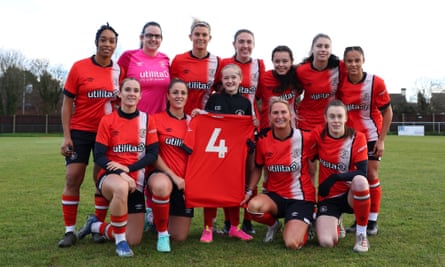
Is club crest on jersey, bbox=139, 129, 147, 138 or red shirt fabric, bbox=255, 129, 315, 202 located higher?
club crest on jersey, bbox=139, 129, 147, 138

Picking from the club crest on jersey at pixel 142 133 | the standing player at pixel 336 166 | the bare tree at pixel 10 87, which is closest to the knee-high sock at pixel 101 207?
the club crest on jersey at pixel 142 133

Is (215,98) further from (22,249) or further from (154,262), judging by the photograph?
(22,249)

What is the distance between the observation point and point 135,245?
4242 mm

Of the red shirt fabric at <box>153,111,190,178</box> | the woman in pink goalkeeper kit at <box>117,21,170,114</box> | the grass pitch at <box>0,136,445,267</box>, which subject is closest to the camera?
the grass pitch at <box>0,136,445,267</box>

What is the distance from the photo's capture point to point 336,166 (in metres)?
4.41

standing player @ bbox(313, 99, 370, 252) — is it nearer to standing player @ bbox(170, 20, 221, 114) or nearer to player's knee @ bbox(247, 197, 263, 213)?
player's knee @ bbox(247, 197, 263, 213)

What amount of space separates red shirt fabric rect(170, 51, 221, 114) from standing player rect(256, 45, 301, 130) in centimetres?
63

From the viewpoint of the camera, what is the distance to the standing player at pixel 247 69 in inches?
193

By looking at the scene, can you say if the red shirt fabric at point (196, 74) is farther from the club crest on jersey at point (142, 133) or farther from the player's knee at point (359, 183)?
the player's knee at point (359, 183)

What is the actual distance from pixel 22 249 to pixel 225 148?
7.63ft

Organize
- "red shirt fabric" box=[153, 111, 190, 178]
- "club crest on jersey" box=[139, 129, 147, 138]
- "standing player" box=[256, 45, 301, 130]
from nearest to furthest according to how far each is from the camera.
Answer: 1. "club crest on jersey" box=[139, 129, 147, 138]
2. "red shirt fabric" box=[153, 111, 190, 178]
3. "standing player" box=[256, 45, 301, 130]

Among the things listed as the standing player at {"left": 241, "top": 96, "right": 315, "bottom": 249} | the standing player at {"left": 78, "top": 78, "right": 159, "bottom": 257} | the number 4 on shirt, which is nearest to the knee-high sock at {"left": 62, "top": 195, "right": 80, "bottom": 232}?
the standing player at {"left": 78, "top": 78, "right": 159, "bottom": 257}

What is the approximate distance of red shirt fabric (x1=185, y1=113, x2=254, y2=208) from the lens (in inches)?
178

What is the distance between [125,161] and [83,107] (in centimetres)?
84
